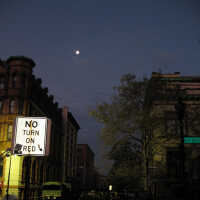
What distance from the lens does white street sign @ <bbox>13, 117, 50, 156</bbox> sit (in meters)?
23.7

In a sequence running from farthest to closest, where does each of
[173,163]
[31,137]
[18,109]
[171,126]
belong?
[18,109]
[173,163]
[171,126]
[31,137]

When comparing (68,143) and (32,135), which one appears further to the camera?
(68,143)

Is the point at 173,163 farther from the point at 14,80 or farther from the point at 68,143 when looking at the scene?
the point at 68,143

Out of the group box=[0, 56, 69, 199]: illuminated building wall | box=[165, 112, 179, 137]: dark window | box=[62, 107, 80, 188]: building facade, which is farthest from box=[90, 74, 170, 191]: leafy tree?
box=[62, 107, 80, 188]: building facade

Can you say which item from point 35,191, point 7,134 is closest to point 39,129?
point 7,134

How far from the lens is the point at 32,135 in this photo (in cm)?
2430

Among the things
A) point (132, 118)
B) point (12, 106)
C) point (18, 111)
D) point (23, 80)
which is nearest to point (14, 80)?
point (23, 80)

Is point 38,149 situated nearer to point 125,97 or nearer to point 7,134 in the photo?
point 125,97

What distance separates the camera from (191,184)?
41.9 meters

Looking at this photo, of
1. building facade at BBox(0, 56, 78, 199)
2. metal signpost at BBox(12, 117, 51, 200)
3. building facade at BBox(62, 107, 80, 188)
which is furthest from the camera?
building facade at BBox(62, 107, 80, 188)

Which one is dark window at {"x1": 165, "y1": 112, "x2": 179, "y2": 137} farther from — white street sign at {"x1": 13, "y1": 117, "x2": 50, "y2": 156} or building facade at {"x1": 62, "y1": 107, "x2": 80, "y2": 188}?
building facade at {"x1": 62, "y1": 107, "x2": 80, "y2": 188}

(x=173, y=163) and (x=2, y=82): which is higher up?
(x=2, y=82)

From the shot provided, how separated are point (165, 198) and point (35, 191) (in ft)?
76.7

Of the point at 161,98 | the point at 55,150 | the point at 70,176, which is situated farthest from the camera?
the point at 70,176
